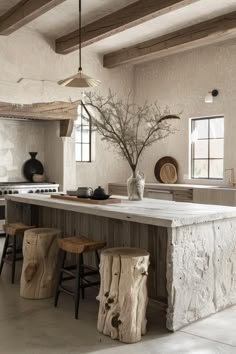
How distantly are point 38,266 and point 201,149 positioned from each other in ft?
14.8

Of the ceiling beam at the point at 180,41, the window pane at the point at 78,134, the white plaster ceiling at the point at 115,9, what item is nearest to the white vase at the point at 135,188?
the white plaster ceiling at the point at 115,9

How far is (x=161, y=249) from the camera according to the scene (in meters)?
3.56

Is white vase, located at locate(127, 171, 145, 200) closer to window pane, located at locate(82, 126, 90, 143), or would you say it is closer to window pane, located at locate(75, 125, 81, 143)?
window pane, located at locate(75, 125, 81, 143)

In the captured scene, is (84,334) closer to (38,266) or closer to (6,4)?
(38,266)

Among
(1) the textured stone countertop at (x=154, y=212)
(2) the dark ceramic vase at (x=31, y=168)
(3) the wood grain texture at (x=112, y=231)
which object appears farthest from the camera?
(2) the dark ceramic vase at (x=31, y=168)

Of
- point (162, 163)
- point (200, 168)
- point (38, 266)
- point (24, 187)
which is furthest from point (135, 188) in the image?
point (162, 163)

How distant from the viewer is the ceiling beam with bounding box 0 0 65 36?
5.16 m

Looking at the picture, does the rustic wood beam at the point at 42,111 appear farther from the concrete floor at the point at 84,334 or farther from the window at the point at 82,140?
the concrete floor at the point at 84,334

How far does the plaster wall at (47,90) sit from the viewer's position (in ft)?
22.1

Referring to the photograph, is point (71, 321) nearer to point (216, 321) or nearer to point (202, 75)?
point (216, 321)

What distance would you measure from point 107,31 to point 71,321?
4.38 m

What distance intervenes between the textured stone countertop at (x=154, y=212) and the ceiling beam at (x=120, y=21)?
8.39ft

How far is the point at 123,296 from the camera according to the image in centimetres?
291

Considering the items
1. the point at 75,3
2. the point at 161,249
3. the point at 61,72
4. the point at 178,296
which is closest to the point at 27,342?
the point at 178,296
